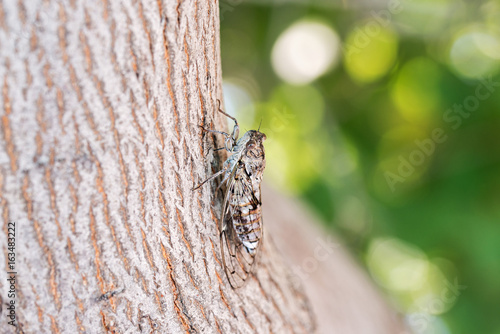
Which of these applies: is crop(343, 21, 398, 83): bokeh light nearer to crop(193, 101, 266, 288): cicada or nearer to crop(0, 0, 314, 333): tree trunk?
crop(193, 101, 266, 288): cicada

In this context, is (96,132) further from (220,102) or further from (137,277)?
(220,102)

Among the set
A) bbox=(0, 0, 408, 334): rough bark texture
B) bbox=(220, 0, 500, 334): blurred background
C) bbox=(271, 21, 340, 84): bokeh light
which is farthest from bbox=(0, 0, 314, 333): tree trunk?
bbox=(271, 21, 340, 84): bokeh light

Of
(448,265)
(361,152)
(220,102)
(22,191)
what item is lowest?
(448,265)

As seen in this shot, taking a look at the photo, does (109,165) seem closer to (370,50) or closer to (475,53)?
(370,50)

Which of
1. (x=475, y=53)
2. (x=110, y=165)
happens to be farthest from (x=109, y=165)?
(x=475, y=53)

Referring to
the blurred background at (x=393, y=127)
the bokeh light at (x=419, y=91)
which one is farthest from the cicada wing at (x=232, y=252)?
the bokeh light at (x=419, y=91)

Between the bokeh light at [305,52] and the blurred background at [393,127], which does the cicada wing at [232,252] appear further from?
the bokeh light at [305,52]

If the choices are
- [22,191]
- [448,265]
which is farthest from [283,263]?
[448,265]
